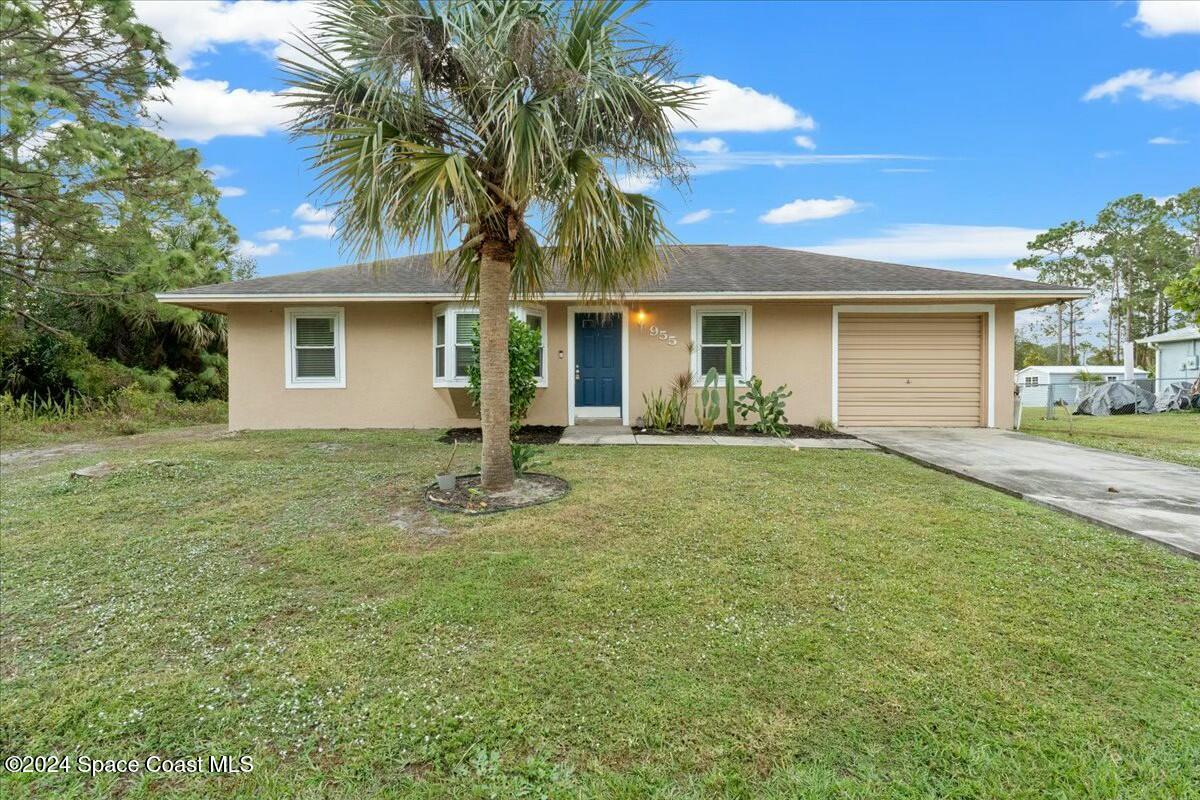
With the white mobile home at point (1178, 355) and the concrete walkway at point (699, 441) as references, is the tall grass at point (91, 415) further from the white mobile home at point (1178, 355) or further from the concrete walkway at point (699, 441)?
the white mobile home at point (1178, 355)

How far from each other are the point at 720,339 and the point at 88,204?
493 inches

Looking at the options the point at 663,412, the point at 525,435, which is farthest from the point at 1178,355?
the point at 525,435

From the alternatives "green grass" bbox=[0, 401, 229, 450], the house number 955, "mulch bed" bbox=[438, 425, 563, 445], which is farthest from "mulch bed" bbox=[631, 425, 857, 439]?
"green grass" bbox=[0, 401, 229, 450]

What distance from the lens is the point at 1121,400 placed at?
17.1 meters

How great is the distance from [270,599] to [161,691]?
867mm

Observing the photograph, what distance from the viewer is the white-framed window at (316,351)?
404 inches

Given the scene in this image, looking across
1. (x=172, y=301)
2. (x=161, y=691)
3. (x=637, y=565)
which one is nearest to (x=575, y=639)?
(x=637, y=565)

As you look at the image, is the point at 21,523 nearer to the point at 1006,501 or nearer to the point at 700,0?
the point at 1006,501

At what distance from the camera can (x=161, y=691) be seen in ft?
7.81

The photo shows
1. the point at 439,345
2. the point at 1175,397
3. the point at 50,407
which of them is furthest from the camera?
the point at 1175,397

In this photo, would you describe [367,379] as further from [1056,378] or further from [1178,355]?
[1056,378]

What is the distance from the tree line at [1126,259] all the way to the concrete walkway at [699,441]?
A: 31678 millimetres

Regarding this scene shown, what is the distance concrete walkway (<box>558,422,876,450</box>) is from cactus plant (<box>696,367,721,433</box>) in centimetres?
48

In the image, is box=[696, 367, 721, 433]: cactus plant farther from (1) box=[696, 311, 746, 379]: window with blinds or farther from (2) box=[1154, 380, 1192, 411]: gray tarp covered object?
(2) box=[1154, 380, 1192, 411]: gray tarp covered object
